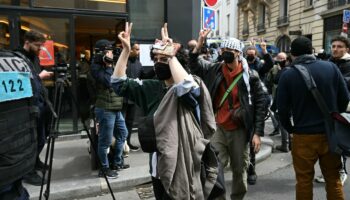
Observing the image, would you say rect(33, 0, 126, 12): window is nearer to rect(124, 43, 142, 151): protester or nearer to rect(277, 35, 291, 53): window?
rect(124, 43, 142, 151): protester

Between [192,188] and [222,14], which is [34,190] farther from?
[222,14]

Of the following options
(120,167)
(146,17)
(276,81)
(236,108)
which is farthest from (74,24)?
(236,108)

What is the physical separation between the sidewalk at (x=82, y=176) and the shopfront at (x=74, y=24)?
1.51 metres

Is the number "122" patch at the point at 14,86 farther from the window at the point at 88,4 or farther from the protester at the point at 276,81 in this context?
the window at the point at 88,4

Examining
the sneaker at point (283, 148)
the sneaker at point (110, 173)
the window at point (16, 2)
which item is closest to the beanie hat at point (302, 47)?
the sneaker at point (110, 173)

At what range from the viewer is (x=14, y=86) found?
2312 millimetres

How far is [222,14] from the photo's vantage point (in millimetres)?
45844

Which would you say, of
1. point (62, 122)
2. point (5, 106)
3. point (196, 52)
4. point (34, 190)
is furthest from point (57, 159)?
point (5, 106)

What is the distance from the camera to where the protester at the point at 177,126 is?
251 centimetres

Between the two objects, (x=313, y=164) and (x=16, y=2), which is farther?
(x=16, y=2)

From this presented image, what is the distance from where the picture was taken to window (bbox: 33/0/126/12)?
7.14 meters

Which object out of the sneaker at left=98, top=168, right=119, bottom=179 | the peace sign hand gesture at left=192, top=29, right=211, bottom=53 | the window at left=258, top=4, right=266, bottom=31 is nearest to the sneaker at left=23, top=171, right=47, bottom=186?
the sneaker at left=98, top=168, right=119, bottom=179

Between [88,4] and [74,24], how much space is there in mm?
529

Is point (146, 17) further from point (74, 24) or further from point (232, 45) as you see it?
point (232, 45)
